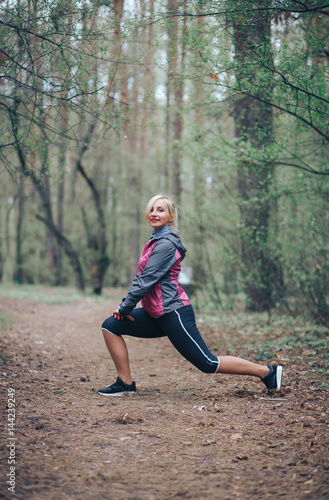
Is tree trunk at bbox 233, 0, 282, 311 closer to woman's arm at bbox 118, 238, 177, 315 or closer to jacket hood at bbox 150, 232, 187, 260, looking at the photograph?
jacket hood at bbox 150, 232, 187, 260

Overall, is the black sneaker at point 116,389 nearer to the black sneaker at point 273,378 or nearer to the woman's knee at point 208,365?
the woman's knee at point 208,365

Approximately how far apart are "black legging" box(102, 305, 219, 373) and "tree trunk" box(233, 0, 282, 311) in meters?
3.06

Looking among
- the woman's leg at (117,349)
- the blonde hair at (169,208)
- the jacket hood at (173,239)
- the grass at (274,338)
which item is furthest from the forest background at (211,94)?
the woman's leg at (117,349)

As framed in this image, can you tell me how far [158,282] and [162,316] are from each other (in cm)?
33

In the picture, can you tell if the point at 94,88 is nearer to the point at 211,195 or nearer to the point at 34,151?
the point at 34,151

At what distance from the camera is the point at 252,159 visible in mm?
6980

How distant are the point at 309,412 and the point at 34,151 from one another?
452 cm

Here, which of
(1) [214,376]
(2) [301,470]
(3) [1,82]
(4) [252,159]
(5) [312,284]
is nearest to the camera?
(2) [301,470]

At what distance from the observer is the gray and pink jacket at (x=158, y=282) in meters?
4.08

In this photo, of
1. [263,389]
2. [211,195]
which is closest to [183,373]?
[263,389]

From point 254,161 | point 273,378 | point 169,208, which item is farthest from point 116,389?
point 254,161

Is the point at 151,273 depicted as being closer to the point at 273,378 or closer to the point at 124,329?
the point at 124,329

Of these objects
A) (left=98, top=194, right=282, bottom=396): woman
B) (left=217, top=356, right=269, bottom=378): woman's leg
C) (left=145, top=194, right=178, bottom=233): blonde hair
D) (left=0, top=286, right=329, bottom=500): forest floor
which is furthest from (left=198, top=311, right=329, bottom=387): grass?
(left=145, top=194, right=178, bottom=233): blonde hair

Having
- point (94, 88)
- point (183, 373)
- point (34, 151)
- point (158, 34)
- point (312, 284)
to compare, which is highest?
point (158, 34)
